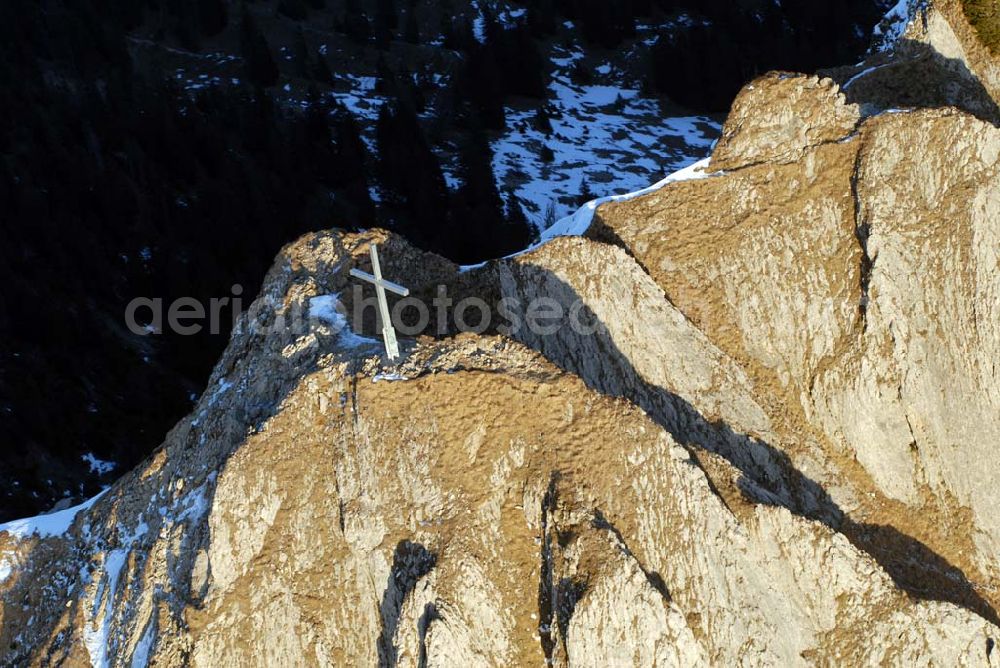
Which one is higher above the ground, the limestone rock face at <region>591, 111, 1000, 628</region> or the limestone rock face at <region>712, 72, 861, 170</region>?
the limestone rock face at <region>712, 72, 861, 170</region>

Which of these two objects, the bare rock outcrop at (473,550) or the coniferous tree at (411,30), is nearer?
the bare rock outcrop at (473,550)

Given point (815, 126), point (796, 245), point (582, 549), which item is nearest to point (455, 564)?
point (582, 549)

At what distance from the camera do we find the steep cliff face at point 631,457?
1869 centimetres

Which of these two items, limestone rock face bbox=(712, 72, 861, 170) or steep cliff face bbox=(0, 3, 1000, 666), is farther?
limestone rock face bbox=(712, 72, 861, 170)

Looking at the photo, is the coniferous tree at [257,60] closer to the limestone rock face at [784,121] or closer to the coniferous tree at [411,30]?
the coniferous tree at [411,30]

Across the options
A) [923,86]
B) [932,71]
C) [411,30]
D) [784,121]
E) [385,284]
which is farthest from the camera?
[411,30]

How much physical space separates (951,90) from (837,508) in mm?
12017

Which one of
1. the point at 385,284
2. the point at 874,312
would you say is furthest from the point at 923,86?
the point at 385,284

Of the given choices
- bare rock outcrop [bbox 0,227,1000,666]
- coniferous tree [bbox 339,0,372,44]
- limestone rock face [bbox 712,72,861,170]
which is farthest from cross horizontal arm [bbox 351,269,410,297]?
coniferous tree [bbox 339,0,372,44]

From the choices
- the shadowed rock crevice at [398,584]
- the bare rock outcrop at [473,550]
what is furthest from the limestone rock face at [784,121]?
the shadowed rock crevice at [398,584]

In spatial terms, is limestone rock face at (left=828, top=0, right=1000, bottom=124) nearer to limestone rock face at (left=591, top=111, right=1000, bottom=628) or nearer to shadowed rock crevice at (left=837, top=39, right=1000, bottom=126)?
shadowed rock crevice at (left=837, top=39, right=1000, bottom=126)

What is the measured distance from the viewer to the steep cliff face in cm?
1869

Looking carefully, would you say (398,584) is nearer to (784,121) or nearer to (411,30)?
(784,121)

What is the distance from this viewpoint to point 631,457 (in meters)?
19.2
